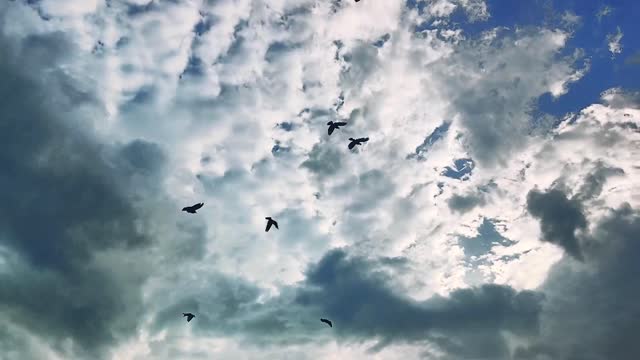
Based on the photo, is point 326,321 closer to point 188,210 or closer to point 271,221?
point 271,221

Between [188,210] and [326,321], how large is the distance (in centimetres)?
2245

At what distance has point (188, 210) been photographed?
5875 centimetres

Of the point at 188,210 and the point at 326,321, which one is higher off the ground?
the point at 188,210

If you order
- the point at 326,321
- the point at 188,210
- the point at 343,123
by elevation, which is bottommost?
the point at 326,321

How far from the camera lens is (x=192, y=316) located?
7375cm

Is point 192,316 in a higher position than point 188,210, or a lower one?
lower

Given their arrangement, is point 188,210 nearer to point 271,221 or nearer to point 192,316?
point 271,221

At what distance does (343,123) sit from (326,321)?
84.1ft

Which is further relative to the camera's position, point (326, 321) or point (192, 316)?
point (192, 316)

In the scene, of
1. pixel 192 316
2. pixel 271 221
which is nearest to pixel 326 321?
pixel 271 221

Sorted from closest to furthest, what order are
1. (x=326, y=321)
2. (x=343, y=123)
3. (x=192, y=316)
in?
(x=343, y=123), (x=326, y=321), (x=192, y=316)

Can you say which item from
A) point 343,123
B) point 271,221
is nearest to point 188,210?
point 271,221

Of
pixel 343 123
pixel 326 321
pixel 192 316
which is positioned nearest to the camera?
pixel 343 123

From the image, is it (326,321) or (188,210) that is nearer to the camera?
(188,210)
